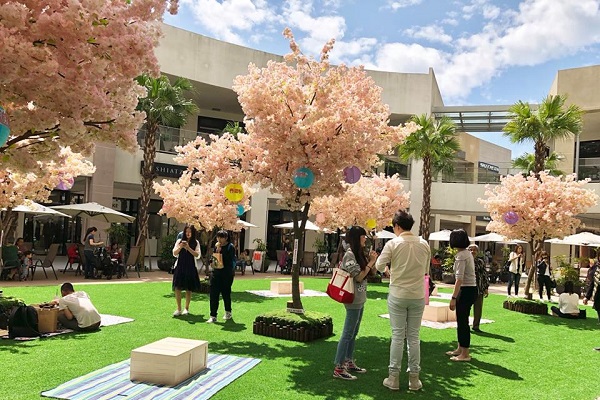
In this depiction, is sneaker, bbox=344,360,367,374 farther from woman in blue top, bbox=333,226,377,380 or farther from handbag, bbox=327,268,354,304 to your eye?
handbag, bbox=327,268,354,304

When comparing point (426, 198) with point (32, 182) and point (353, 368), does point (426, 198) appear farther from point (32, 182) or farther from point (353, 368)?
point (353, 368)

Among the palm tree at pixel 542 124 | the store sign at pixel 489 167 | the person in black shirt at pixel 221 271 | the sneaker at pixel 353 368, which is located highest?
the palm tree at pixel 542 124

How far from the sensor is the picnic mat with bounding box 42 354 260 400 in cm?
467

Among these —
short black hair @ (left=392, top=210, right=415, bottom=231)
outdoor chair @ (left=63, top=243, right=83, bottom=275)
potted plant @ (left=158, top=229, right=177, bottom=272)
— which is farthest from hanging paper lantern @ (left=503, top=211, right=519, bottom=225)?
outdoor chair @ (left=63, top=243, right=83, bottom=275)

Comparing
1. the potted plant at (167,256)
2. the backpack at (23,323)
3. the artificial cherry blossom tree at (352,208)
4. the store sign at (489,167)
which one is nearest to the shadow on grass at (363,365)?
the backpack at (23,323)

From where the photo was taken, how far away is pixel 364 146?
Answer: 25.3 feet

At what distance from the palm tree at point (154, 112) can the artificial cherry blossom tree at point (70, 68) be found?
52.8 feet

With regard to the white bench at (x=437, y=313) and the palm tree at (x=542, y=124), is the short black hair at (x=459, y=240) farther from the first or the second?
the palm tree at (x=542, y=124)

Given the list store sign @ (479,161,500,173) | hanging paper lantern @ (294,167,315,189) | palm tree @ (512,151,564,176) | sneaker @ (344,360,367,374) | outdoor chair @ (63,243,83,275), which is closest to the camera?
sneaker @ (344,360,367,374)

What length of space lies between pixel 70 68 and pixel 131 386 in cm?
318

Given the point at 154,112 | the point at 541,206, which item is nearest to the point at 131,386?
the point at 541,206

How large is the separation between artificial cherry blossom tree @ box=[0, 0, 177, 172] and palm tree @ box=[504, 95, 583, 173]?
59.4 ft

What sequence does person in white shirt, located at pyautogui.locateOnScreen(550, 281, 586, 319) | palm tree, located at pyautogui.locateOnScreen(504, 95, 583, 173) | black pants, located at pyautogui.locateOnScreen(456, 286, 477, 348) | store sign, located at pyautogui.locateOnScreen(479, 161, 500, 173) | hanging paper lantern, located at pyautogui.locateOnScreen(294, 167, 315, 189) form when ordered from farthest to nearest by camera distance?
1. store sign, located at pyautogui.locateOnScreen(479, 161, 500, 173)
2. palm tree, located at pyautogui.locateOnScreen(504, 95, 583, 173)
3. person in white shirt, located at pyautogui.locateOnScreen(550, 281, 586, 319)
4. hanging paper lantern, located at pyautogui.locateOnScreen(294, 167, 315, 189)
5. black pants, located at pyautogui.locateOnScreen(456, 286, 477, 348)

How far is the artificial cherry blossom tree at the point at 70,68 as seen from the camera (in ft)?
10.1
